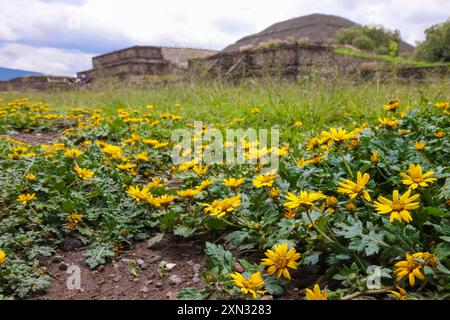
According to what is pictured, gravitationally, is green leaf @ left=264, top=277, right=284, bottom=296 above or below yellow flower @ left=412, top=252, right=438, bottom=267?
below

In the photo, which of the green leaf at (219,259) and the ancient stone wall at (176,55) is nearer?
the green leaf at (219,259)

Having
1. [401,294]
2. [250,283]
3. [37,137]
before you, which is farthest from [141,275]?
[37,137]

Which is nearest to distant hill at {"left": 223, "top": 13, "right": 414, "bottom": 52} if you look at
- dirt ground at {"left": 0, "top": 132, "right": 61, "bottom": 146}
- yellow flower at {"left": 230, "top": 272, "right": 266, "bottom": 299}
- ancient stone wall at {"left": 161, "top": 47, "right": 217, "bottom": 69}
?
ancient stone wall at {"left": 161, "top": 47, "right": 217, "bottom": 69}

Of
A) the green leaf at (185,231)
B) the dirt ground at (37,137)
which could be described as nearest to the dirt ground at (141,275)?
the green leaf at (185,231)

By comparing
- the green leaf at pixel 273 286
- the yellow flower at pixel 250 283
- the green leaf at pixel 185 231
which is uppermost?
the yellow flower at pixel 250 283

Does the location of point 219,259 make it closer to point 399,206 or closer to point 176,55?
point 399,206

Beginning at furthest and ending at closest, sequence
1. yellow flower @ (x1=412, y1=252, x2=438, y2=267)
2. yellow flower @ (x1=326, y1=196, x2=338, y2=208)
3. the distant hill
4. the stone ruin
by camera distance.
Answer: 1. the distant hill
2. the stone ruin
3. yellow flower @ (x1=326, y1=196, x2=338, y2=208)
4. yellow flower @ (x1=412, y1=252, x2=438, y2=267)

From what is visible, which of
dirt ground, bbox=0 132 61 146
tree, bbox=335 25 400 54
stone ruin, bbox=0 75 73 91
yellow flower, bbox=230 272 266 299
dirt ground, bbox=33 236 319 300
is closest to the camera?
yellow flower, bbox=230 272 266 299

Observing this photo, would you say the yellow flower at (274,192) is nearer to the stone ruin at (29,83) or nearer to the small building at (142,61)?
the small building at (142,61)

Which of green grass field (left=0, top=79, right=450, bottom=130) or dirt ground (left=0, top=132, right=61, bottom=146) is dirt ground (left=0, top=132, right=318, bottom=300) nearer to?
green grass field (left=0, top=79, right=450, bottom=130)

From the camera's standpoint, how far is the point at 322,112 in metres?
3.74

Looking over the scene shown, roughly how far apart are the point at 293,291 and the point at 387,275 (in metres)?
0.34

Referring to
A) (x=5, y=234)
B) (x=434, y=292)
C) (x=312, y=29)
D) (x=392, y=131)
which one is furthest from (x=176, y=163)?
(x=312, y=29)
